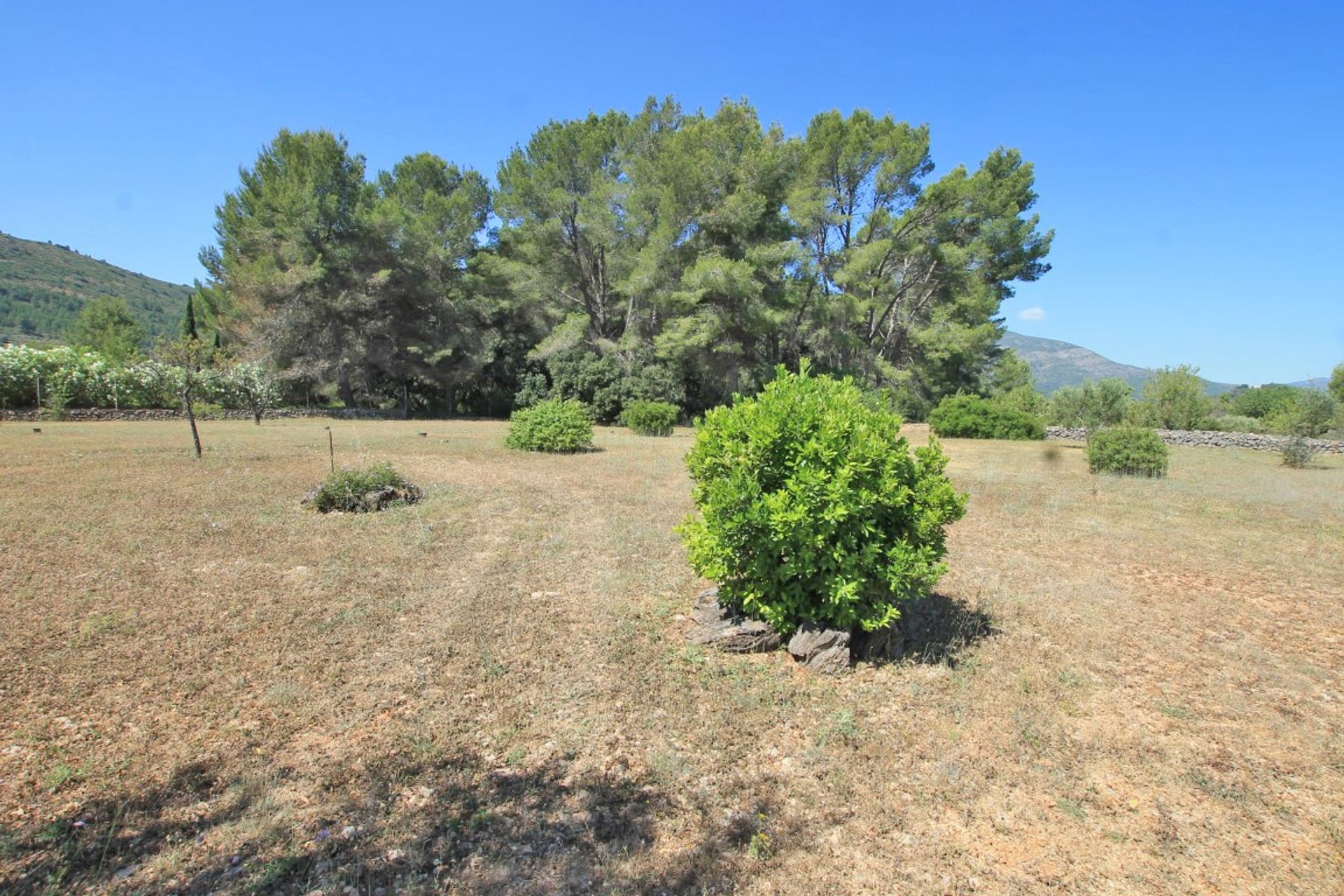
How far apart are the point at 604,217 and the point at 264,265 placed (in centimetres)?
1218

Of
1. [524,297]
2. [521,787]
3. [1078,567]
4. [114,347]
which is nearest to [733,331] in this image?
[524,297]

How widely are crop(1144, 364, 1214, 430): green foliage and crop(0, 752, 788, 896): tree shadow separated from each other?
91.5ft

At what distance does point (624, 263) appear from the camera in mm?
24594

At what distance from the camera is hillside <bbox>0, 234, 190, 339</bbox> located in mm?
67562

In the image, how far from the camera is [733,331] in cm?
2500

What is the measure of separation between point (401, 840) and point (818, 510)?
7.89 feet

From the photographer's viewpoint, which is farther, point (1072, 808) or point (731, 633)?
point (731, 633)

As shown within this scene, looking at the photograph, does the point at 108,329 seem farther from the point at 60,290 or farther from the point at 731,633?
the point at 60,290

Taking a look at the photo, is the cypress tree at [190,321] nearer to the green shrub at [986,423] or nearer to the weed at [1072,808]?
the green shrub at [986,423]

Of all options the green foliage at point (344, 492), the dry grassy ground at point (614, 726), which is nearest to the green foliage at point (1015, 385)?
the dry grassy ground at point (614, 726)

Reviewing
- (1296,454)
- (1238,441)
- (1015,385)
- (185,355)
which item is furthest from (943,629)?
(1015,385)

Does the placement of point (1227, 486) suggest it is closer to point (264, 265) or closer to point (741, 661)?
point (741, 661)

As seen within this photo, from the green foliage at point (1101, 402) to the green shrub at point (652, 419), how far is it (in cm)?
1246

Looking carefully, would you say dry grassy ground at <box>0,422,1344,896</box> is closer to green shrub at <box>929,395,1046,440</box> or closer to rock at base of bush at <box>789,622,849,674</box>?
rock at base of bush at <box>789,622,849,674</box>
